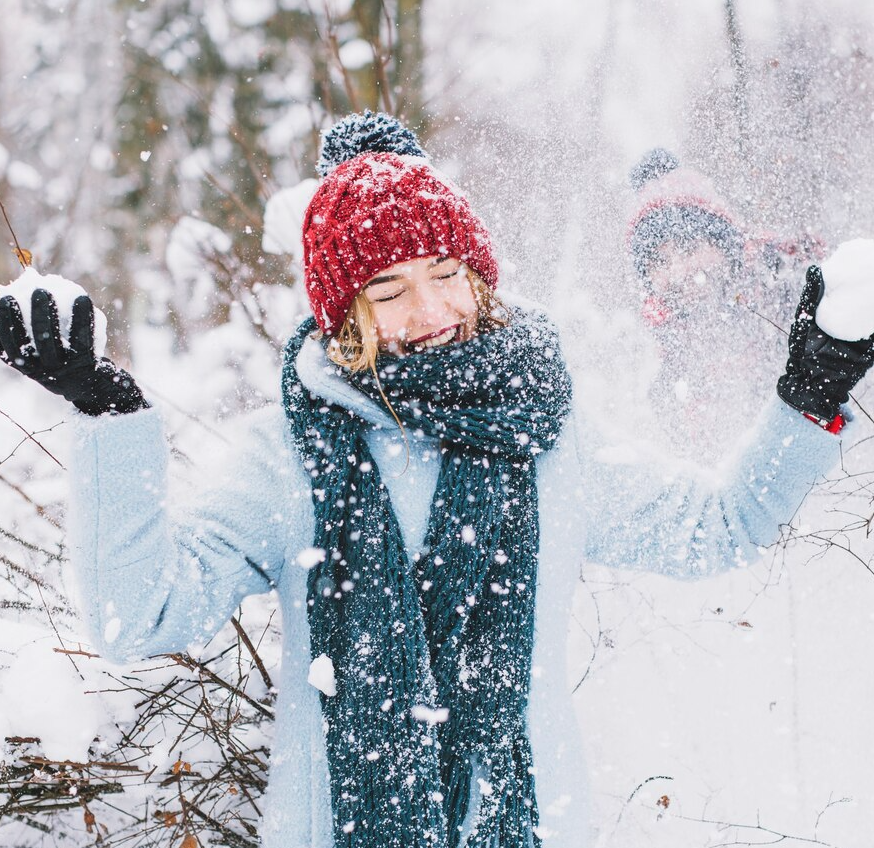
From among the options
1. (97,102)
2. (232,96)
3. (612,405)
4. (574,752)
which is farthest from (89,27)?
(574,752)

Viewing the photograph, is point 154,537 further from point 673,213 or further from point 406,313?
point 673,213

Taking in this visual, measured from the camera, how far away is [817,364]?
1121mm

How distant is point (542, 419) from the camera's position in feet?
4.16

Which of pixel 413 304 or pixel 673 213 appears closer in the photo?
pixel 413 304

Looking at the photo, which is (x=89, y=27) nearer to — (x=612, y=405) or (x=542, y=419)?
(x=612, y=405)

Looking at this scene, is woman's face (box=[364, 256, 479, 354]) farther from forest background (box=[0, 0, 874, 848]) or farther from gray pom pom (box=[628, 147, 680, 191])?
gray pom pom (box=[628, 147, 680, 191])

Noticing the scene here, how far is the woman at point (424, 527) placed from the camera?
118cm

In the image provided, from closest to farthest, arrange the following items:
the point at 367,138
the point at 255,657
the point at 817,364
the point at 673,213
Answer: the point at 817,364 → the point at 367,138 → the point at 255,657 → the point at 673,213

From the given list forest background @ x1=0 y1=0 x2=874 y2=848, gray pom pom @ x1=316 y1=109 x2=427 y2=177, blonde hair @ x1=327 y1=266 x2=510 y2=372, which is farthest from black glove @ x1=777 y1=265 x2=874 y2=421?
gray pom pom @ x1=316 y1=109 x2=427 y2=177

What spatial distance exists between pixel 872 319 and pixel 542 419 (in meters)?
0.60

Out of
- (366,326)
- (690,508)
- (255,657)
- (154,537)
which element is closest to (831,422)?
(690,508)

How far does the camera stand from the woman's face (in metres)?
1.25

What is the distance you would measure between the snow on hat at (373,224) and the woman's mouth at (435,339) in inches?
6.3

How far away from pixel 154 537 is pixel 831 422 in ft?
4.04
